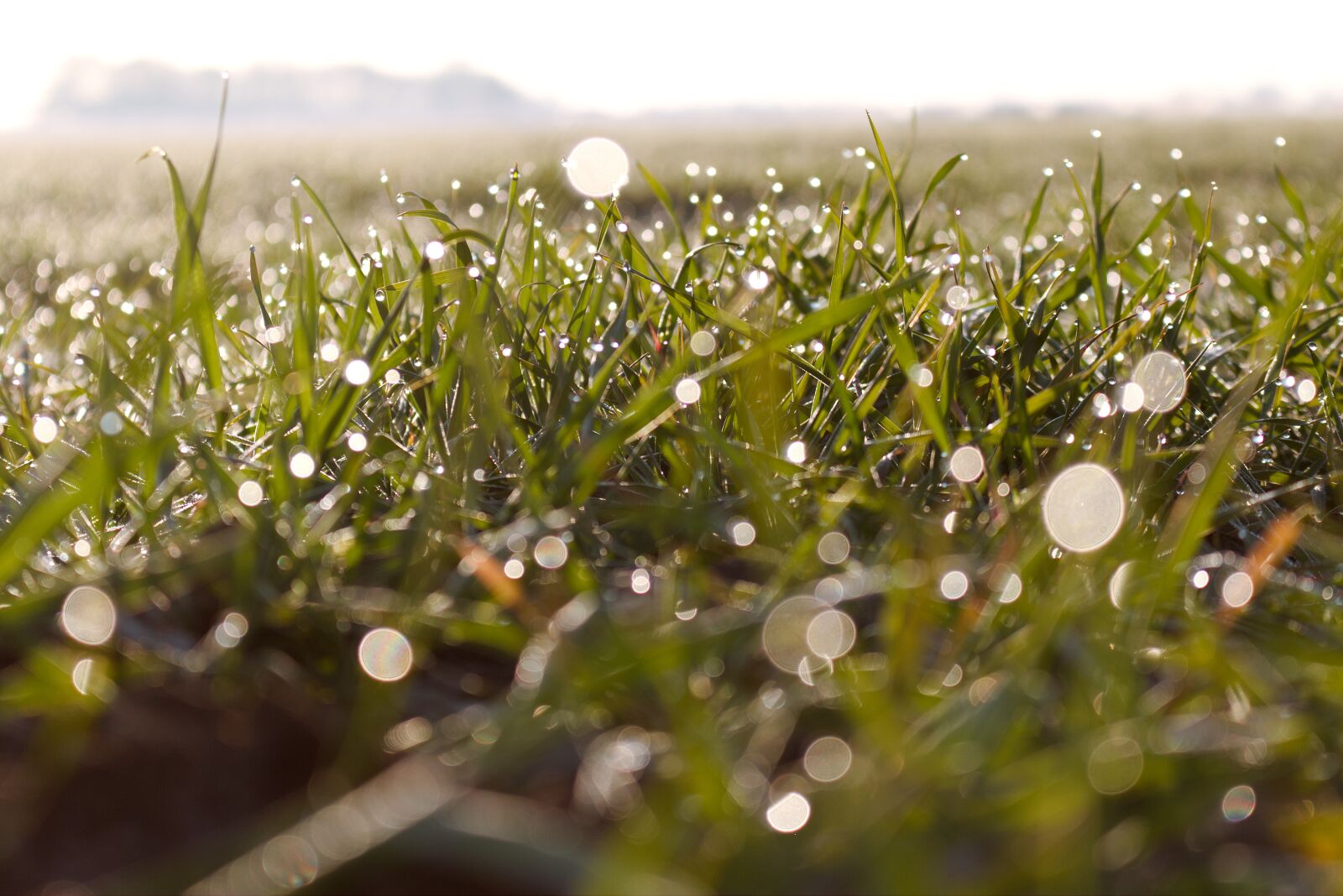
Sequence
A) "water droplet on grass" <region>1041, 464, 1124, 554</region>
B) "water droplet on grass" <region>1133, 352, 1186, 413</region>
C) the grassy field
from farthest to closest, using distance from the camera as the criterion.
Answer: "water droplet on grass" <region>1133, 352, 1186, 413</region> < "water droplet on grass" <region>1041, 464, 1124, 554</region> < the grassy field

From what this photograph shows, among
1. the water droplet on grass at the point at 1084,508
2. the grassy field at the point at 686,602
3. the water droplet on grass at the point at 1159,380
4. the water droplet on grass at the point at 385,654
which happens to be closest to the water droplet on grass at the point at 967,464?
the grassy field at the point at 686,602

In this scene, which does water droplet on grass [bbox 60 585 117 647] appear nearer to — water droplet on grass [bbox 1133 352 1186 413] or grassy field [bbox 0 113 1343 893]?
grassy field [bbox 0 113 1343 893]

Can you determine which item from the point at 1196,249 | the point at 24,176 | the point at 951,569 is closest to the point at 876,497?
the point at 951,569

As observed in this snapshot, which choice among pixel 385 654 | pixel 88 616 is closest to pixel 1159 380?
pixel 385 654

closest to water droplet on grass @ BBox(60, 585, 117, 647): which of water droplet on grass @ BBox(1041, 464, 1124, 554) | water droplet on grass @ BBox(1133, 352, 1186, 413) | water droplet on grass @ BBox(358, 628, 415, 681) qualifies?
water droplet on grass @ BBox(358, 628, 415, 681)

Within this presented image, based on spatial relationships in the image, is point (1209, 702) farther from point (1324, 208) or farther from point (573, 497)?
point (1324, 208)

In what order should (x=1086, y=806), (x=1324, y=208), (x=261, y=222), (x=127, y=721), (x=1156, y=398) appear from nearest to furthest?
(x=1086, y=806)
(x=127, y=721)
(x=1156, y=398)
(x=1324, y=208)
(x=261, y=222)

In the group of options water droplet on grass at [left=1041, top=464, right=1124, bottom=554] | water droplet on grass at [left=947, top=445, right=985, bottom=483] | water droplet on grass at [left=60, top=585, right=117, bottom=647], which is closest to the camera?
water droplet on grass at [left=60, top=585, right=117, bottom=647]

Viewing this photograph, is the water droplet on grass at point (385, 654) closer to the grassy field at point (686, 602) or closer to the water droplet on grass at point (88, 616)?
the grassy field at point (686, 602)
